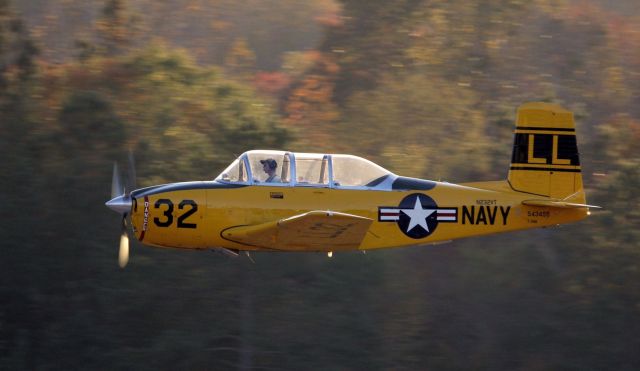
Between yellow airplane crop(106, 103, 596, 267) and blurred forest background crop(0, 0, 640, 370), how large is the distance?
953 cm

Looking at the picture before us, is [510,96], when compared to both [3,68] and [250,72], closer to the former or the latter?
[250,72]

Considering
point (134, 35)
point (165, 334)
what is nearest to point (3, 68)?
point (134, 35)

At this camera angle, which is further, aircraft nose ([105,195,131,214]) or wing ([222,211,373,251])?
aircraft nose ([105,195,131,214])

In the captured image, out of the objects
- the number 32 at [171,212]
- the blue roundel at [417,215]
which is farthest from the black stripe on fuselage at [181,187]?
the blue roundel at [417,215]

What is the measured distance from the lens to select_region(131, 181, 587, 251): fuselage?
13312 mm

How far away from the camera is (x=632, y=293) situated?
2483 cm

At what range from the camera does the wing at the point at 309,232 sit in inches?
503

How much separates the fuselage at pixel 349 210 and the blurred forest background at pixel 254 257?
31.4 feet

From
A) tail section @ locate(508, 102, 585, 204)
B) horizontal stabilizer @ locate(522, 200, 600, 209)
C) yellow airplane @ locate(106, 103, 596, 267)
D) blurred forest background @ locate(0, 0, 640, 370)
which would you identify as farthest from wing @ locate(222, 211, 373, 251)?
blurred forest background @ locate(0, 0, 640, 370)

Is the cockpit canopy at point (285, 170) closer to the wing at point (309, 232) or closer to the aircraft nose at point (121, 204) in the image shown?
the wing at point (309, 232)

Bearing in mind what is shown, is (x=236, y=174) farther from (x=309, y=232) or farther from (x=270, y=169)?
(x=309, y=232)

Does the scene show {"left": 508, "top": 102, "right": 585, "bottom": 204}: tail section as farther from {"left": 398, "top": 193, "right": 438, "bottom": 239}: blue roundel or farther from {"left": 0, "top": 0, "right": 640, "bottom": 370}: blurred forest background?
{"left": 0, "top": 0, "right": 640, "bottom": 370}: blurred forest background

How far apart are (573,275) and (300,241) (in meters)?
13.5

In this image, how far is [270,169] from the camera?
13609 millimetres
